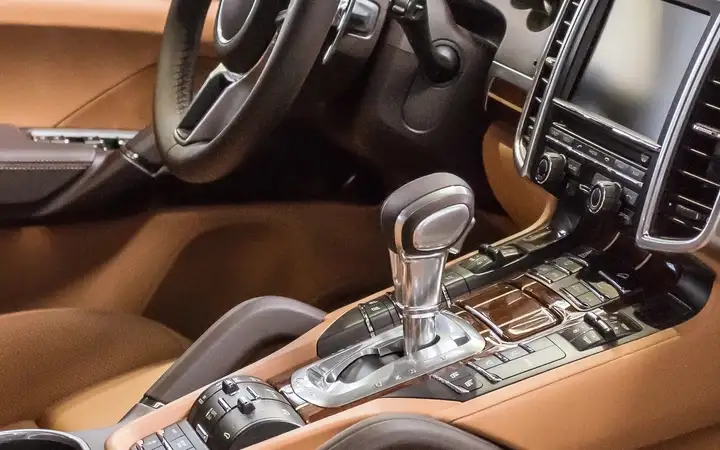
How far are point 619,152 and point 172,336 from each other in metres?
0.66

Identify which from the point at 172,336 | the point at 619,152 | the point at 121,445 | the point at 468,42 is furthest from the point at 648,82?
the point at 172,336

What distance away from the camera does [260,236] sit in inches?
55.6

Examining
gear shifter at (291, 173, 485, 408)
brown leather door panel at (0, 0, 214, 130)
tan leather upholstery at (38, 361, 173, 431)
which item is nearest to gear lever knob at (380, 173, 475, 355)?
gear shifter at (291, 173, 485, 408)

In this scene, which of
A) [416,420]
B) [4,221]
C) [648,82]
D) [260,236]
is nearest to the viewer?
[416,420]

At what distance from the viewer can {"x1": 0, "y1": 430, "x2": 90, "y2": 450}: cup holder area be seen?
78 cm

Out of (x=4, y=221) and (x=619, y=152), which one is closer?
(x=619, y=152)

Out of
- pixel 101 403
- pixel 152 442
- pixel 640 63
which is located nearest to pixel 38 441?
pixel 152 442

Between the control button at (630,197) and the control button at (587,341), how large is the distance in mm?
125

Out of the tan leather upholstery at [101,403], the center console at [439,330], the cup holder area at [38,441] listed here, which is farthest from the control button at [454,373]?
the tan leather upholstery at [101,403]

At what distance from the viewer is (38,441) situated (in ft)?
2.58

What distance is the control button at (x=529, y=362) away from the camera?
2.58 ft

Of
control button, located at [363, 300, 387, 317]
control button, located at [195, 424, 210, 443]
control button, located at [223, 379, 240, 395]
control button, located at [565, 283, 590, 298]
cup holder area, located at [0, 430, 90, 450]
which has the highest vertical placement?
control button, located at [565, 283, 590, 298]

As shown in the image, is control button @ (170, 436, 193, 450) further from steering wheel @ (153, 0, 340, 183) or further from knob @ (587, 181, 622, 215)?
knob @ (587, 181, 622, 215)

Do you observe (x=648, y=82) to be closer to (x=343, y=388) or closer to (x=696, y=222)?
(x=696, y=222)
